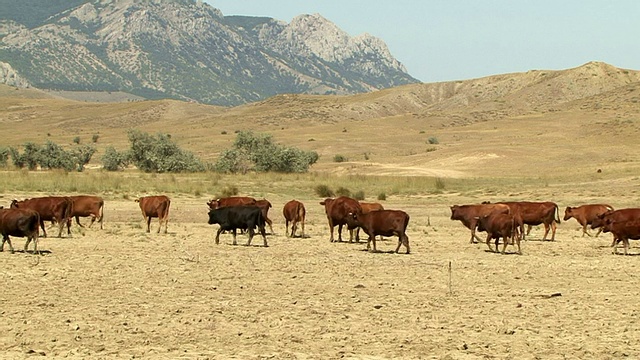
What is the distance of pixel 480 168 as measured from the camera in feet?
245

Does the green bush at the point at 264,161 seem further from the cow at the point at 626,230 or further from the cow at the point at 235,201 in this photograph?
the cow at the point at 626,230

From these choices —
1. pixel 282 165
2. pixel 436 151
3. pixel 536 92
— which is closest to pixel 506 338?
pixel 282 165

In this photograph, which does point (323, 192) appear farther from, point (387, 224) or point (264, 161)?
point (387, 224)

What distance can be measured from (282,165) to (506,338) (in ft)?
185

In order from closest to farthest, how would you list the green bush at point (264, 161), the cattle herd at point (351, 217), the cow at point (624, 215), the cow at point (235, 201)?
the cattle herd at point (351, 217) → the cow at point (624, 215) → the cow at point (235, 201) → the green bush at point (264, 161)

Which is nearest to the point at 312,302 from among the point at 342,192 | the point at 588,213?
the point at 588,213

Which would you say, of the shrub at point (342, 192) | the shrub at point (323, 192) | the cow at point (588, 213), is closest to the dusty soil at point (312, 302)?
the cow at point (588, 213)

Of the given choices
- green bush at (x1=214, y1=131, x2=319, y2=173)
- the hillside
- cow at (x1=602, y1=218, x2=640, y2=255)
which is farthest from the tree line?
cow at (x1=602, y1=218, x2=640, y2=255)

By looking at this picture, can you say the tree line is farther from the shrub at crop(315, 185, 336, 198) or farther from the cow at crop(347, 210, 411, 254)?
the cow at crop(347, 210, 411, 254)

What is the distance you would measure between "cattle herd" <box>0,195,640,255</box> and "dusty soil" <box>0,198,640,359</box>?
0.58m

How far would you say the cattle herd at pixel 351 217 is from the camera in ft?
70.0

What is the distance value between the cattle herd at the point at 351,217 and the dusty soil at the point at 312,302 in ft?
1.90

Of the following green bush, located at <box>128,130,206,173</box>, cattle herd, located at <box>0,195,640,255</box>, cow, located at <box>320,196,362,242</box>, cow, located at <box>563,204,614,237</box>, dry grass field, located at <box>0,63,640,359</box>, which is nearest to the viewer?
dry grass field, located at <box>0,63,640,359</box>

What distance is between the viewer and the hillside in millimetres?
78375
